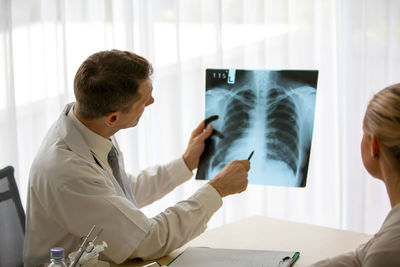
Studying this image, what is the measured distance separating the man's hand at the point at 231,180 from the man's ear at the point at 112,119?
390 millimetres

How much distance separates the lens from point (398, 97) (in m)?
1.11

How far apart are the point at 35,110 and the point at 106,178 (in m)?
1.09

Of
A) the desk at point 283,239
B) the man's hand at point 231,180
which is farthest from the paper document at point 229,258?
the man's hand at point 231,180

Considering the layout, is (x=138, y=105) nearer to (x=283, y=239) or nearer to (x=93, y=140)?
(x=93, y=140)

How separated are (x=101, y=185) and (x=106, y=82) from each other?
34cm

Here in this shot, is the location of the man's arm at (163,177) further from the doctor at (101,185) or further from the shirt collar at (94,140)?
the shirt collar at (94,140)

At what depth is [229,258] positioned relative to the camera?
1593 mm

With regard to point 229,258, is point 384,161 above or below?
above

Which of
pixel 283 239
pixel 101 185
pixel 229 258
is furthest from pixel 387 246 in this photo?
pixel 101 185

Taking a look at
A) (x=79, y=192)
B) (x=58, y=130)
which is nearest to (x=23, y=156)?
(x=58, y=130)

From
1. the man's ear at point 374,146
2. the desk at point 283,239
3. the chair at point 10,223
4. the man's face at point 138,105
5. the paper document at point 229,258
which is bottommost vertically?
the desk at point 283,239

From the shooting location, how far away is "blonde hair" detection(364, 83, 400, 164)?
43.6 inches

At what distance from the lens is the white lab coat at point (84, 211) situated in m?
1.52

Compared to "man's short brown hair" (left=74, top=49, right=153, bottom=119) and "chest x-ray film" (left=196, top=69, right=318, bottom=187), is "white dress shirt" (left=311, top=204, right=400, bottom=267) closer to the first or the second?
"chest x-ray film" (left=196, top=69, right=318, bottom=187)
